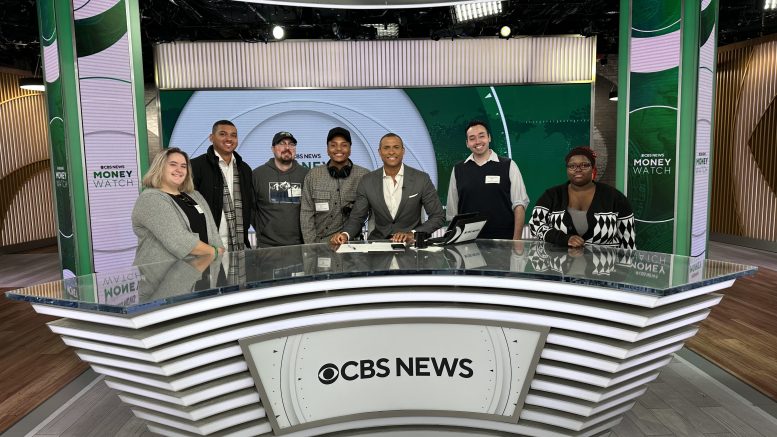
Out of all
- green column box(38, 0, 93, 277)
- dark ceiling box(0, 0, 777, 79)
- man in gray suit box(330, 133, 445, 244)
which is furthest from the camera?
dark ceiling box(0, 0, 777, 79)

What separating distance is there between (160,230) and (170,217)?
0.27ft

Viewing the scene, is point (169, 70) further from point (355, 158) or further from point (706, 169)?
point (706, 169)

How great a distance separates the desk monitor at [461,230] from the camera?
110 inches

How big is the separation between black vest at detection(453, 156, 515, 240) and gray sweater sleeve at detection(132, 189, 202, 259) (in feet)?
6.50

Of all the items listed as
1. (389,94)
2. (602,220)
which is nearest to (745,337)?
(602,220)

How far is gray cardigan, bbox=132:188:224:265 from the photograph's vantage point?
2.77m

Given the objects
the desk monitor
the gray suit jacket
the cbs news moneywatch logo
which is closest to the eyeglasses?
the desk monitor

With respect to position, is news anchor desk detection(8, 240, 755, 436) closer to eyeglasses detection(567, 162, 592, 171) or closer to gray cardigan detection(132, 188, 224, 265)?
gray cardigan detection(132, 188, 224, 265)

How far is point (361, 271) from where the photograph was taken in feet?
7.38

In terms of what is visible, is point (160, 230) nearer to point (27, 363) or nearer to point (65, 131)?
point (27, 363)

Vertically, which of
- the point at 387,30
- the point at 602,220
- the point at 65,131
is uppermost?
the point at 387,30

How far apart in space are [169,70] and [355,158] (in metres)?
2.90

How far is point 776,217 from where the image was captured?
8.34 meters

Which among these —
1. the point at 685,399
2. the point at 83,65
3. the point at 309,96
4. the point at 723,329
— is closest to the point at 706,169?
the point at 723,329
